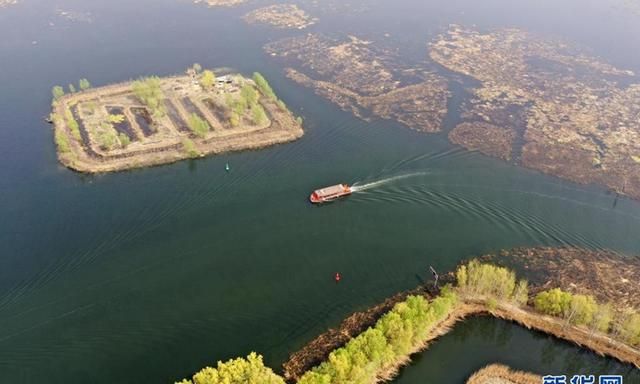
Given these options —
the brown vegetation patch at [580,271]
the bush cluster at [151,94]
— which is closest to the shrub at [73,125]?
the bush cluster at [151,94]

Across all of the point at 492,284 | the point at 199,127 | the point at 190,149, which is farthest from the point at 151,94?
the point at 492,284

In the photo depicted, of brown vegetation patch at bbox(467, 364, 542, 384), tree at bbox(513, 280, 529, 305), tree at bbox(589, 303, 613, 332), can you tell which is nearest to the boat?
tree at bbox(513, 280, 529, 305)

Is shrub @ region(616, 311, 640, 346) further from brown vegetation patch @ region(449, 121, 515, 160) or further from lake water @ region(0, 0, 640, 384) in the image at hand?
brown vegetation patch @ region(449, 121, 515, 160)

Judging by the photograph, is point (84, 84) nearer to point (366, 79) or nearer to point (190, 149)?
point (190, 149)

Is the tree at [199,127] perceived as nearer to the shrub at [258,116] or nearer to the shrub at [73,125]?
the shrub at [258,116]

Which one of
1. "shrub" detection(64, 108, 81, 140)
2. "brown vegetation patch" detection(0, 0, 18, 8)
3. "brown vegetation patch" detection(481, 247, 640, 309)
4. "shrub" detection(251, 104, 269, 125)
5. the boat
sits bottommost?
"brown vegetation patch" detection(481, 247, 640, 309)

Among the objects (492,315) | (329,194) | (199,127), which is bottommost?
(492,315)
